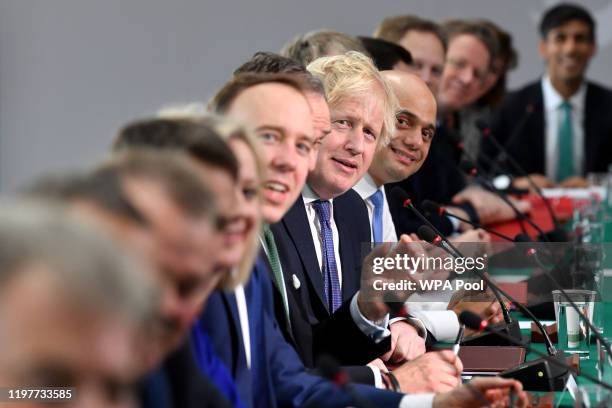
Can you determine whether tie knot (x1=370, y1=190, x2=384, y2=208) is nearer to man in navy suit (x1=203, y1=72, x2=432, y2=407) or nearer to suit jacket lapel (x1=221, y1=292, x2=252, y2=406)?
man in navy suit (x1=203, y1=72, x2=432, y2=407)

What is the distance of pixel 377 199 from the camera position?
334cm

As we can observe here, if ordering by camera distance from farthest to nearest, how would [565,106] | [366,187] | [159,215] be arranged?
1. [565,106]
2. [366,187]
3. [159,215]

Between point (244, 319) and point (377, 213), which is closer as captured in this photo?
point (244, 319)

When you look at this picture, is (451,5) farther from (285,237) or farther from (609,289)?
(285,237)

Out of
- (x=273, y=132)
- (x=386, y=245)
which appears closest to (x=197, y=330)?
(x=273, y=132)

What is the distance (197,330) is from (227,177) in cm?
43

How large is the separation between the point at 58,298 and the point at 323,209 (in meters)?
1.89

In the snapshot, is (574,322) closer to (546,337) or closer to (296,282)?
(546,337)

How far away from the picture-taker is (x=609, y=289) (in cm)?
→ 314

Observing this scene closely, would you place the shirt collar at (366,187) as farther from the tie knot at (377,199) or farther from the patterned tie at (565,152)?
the patterned tie at (565,152)

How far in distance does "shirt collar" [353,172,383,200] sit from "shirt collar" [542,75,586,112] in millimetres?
3924

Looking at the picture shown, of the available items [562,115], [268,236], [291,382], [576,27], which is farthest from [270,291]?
[576,27]

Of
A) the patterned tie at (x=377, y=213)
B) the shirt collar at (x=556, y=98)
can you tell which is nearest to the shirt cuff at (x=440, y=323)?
the patterned tie at (x=377, y=213)

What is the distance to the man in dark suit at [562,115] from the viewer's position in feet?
22.7
